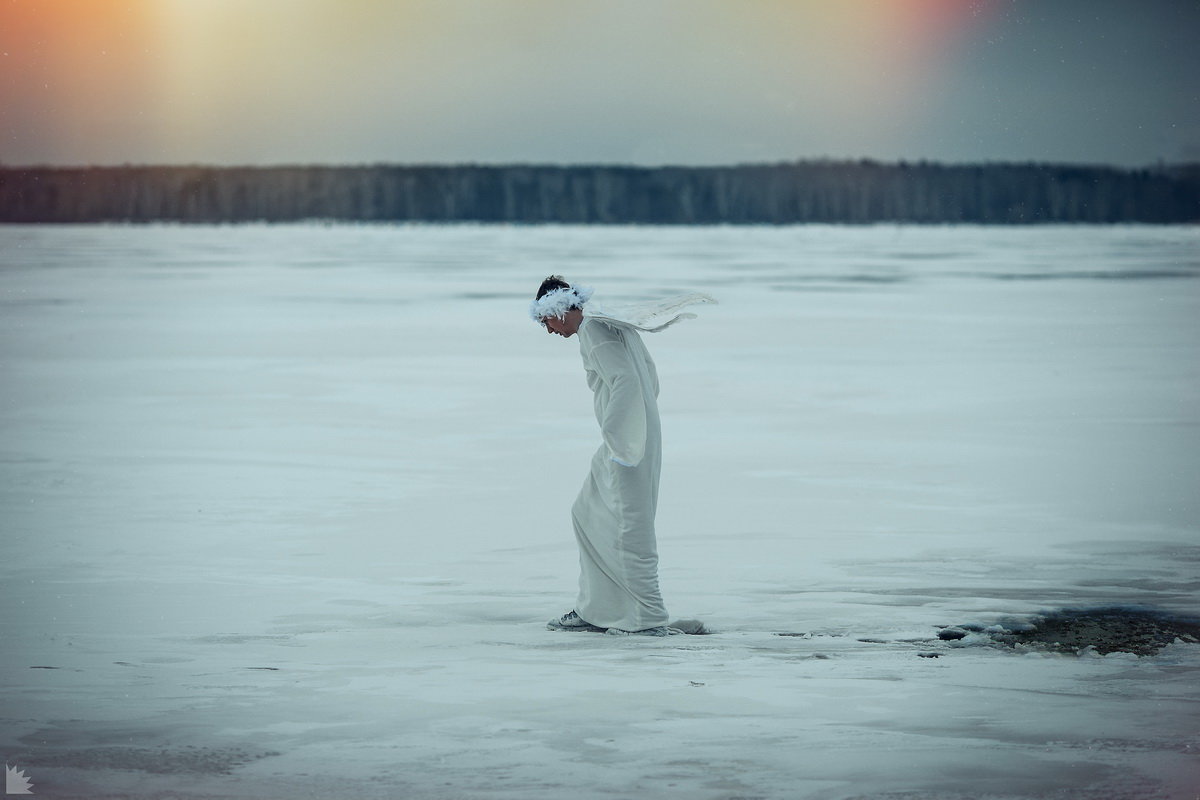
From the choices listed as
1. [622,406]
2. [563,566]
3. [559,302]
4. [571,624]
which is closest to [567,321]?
[559,302]

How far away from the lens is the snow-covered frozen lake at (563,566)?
454cm

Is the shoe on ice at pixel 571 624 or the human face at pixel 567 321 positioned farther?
the shoe on ice at pixel 571 624

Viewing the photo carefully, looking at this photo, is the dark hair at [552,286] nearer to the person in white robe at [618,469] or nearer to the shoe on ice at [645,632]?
the person in white robe at [618,469]

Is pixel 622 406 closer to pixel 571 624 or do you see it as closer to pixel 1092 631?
pixel 571 624

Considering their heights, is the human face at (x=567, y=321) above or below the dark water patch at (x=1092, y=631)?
above

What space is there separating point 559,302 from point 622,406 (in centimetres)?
43

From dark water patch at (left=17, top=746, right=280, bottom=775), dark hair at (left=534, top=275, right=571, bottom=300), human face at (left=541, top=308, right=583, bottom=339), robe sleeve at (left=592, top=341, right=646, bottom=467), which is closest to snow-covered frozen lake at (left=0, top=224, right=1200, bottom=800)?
dark water patch at (left=17, top=746, right=280, bottom=775)

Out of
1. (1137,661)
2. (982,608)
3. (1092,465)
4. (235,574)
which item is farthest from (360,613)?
(1092,465)

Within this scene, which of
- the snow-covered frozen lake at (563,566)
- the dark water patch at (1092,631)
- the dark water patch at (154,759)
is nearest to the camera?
the dark water patch at (154,759)

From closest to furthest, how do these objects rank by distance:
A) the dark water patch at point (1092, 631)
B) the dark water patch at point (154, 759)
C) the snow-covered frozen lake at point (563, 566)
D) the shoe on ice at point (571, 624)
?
1. the dark water patch at point (154, 759)
2. the snow-covered frozen lake at point (563, 566)
3. the dark water patch at point (1092, 631)
4. the shoe on ice at point (571, 624)

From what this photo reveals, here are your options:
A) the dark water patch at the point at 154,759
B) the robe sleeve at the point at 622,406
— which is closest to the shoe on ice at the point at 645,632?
the robe sleeve at the point at 622,406

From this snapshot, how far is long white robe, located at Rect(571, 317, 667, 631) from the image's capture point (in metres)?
6.04

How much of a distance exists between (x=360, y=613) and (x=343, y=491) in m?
3.29

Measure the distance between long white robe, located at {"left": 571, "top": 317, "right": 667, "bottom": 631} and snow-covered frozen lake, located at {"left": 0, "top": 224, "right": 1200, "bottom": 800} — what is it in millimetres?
204
